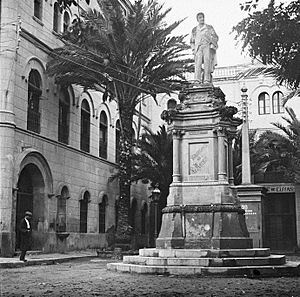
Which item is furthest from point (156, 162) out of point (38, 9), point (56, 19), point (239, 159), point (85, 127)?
point (38, 9)

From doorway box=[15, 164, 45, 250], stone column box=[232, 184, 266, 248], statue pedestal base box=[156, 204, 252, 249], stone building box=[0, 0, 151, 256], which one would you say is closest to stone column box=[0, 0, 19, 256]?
stone building box=[0, 0, 151, 256]

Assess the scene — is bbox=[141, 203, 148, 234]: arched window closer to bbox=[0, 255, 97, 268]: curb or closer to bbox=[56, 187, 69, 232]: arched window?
bbox=[56, 187, 69, 232]: arched window

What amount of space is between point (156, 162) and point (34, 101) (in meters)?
7.95

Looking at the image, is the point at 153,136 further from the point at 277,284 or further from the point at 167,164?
the point at 277,284

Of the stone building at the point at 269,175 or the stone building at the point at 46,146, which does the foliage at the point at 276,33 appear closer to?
the stone building at the point at 46,146

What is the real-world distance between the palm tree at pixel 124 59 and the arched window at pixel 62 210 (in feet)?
10.2

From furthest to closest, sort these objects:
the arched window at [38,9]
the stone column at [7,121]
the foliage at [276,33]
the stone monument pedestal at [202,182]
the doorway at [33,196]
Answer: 1. the arched window at [38,9]
2. the doorway at [33,196]
3. the stone column at [7,121]
4. the stone monument pedestal at [202,182]
5. the foliage at [276,33]

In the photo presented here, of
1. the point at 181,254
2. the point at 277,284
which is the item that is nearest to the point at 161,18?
the point at 181,254

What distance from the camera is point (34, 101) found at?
79.6 feet

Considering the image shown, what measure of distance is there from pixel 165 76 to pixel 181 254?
1315 cm

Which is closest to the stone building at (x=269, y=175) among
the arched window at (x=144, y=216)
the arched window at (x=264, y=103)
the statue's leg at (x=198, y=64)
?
the arched window at (x=264, y=103)

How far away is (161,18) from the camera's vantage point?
2452cm

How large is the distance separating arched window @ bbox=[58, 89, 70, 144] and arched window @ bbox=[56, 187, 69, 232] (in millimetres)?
2451

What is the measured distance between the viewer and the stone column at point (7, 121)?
20656mm
